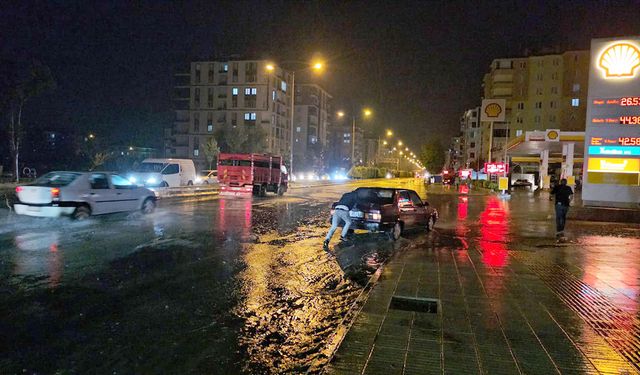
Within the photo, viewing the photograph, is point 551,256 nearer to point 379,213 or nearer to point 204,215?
point 379,213

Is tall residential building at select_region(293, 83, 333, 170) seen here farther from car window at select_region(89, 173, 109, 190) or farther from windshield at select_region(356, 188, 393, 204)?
windshield at select_region(356, 188, 393, 204)

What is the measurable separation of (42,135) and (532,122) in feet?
267

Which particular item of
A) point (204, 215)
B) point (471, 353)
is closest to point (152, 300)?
point (471, 353)

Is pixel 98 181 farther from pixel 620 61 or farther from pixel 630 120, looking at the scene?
pixel 620 61

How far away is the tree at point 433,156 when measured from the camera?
436 ft

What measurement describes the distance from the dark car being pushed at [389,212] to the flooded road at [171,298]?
1.88 feet

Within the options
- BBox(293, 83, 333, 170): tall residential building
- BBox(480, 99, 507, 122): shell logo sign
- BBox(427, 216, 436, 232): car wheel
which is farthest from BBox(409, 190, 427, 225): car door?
BBox(293, 83, 333, 170): tall residential building

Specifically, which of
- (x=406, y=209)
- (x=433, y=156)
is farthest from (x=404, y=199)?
(x=433, y=156)

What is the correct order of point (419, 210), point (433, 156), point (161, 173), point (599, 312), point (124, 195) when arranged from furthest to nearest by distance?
1. point (433, 156)
2. point (161, 173)
3. point (124, 195)
4. point (419, 210)
5. point (599, 312)

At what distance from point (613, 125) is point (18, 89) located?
131ft

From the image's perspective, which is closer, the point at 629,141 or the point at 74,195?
the point at 74,195

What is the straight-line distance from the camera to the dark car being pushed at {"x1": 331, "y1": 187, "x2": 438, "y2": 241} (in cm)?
1240

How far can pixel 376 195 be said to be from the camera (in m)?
13.8

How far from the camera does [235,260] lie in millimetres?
9281
